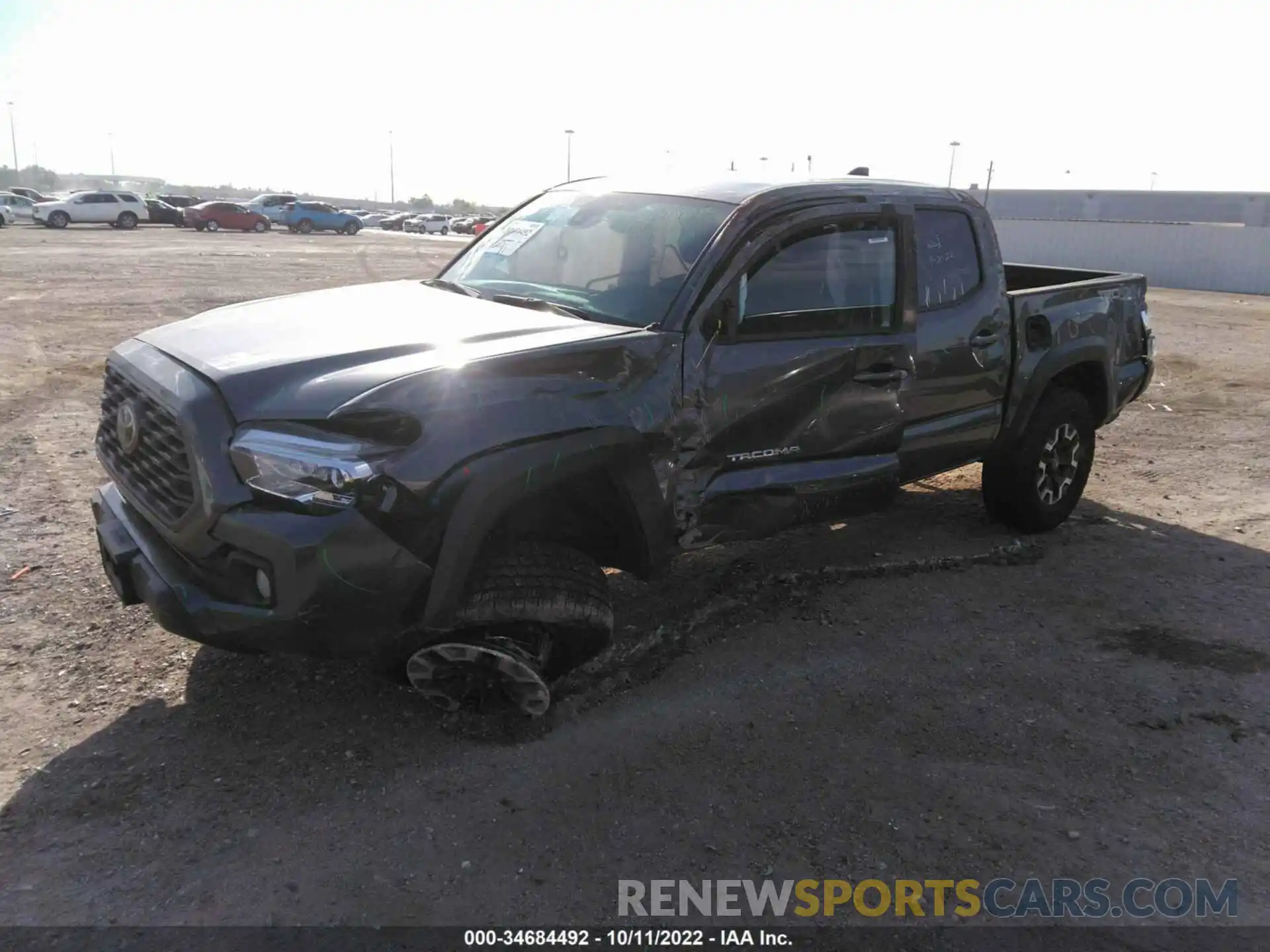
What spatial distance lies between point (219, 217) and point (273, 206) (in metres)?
6.85

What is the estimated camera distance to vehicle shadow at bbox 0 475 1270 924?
2.80 metres

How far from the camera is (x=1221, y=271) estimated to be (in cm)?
3341

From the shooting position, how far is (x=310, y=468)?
2.86 m

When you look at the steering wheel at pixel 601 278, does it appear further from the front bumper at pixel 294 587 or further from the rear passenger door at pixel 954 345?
the front bumper at pixel 294 587

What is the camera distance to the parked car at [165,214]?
152 ft

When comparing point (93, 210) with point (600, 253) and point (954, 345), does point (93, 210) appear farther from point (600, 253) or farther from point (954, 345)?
point (954, 345)

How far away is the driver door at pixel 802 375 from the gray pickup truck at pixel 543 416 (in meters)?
0.01

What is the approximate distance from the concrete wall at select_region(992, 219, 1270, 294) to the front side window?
104 feet

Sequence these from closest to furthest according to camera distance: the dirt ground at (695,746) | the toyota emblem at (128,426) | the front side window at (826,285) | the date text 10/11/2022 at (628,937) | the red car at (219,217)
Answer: the date text 10/11/2022 at (628,937)
the dirt ground at (695,746)
the toyota emblem at (128,426)
the front side window at (826,285)
the red car at (219,217)

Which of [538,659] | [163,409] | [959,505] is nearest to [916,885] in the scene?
[538,659]

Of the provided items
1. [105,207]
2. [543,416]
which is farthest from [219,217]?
[543,416]

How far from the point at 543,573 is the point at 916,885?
4.84 feet

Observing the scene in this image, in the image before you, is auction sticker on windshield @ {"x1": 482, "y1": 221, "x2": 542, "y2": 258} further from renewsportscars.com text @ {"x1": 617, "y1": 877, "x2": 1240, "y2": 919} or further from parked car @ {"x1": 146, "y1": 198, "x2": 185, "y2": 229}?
parked car @ {"x1": 146, "y1": 198, "x2": 185, "y2": 229}

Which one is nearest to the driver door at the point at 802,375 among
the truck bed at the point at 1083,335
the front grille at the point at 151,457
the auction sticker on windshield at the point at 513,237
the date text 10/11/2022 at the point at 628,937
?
the truck bed at the point at 1083,335
